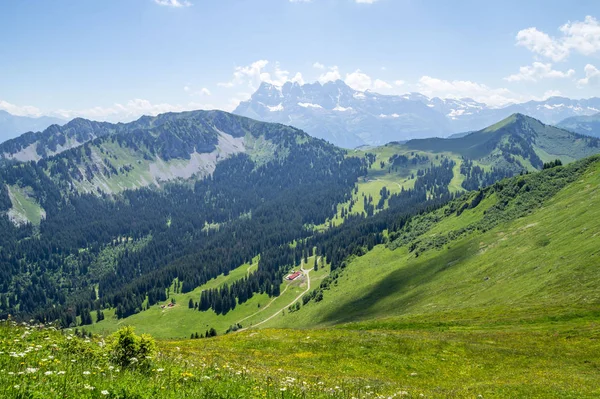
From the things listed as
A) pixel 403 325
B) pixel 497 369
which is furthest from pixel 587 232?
pixel 497 369

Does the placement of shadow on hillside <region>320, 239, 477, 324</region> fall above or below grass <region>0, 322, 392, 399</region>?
below

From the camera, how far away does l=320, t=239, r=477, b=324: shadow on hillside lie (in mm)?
97750

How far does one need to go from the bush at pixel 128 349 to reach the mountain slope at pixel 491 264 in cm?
4958

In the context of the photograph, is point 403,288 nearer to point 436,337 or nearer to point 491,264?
point 491,264

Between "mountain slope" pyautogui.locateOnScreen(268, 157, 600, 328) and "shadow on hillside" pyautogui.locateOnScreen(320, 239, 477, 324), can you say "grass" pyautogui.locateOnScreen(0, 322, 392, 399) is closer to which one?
"mountain slope" pyautogui.locateOnScreen(268, 157, 600, 328)

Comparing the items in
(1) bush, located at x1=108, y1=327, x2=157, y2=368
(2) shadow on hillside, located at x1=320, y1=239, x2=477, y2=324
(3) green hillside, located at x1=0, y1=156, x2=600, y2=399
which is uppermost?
(1) bush, located at x1=108, y1=327, x2=157, y2=368

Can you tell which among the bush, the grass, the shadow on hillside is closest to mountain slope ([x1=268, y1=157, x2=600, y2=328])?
the shadow on hillside

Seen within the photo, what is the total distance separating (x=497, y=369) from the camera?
34.2 metres

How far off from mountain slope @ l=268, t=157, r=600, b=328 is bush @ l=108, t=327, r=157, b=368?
49.6 metres

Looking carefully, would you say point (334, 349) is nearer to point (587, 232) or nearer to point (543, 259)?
point (543, 259)

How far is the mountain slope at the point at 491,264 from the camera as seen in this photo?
62.7 metres

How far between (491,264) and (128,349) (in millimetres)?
95276

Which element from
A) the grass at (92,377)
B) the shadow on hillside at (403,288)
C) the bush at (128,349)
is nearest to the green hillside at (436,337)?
the grass at (92,377)

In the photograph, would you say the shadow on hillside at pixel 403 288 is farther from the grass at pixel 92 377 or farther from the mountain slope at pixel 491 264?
the grass at pixel 92 377
